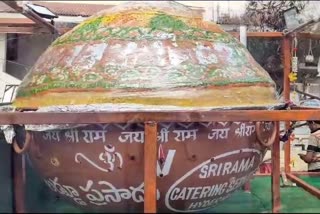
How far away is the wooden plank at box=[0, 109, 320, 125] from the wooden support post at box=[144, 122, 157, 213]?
59 millimetres

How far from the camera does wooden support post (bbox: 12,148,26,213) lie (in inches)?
117

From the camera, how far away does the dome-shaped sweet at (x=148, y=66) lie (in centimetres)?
307

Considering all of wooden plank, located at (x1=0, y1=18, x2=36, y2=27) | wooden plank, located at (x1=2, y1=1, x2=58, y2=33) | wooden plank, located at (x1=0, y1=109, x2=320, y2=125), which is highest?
wooden plank, located at (x1=2, y1=1, x2=58, y2=33)

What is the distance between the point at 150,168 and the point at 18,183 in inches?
36.2

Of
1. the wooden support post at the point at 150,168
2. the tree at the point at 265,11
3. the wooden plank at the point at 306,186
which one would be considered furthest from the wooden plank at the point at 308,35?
the tree at the point at 265,11

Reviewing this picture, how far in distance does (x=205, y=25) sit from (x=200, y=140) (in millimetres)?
919

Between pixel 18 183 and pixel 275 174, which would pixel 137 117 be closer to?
pixel 18 183

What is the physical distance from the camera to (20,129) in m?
3.18

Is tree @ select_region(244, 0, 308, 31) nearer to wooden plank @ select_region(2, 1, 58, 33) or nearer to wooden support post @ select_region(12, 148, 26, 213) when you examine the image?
wooden plank @ select_region(2, 1, 58, 33)

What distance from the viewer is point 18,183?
3.10 meters

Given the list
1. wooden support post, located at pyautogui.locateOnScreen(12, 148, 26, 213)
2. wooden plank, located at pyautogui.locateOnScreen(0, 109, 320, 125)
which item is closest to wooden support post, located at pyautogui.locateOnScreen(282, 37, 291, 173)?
wooden plank, located at pyautogui.locateOnScreen(0, 109, 320, 125)

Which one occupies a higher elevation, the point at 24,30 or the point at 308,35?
the point at 24,30

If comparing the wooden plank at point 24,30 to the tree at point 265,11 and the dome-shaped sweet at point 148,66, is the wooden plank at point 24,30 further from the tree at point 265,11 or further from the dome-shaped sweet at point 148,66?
the tree at point 265,11

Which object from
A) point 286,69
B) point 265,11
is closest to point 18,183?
point 286,69
